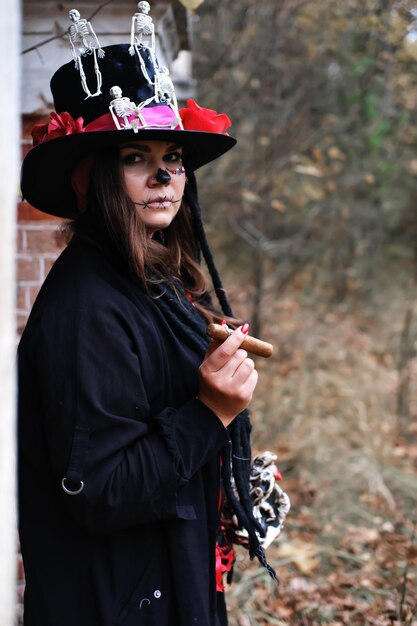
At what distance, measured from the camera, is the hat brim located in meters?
2.03

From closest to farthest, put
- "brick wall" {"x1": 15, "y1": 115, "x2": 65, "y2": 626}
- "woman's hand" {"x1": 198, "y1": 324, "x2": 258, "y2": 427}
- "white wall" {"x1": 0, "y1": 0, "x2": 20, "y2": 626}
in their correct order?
"white wall" {"x1": 0, "y1": 0, "x2": 20, "y2": 626}
"woman's hand" {"x1": 198, "y1": 324, "x2": 258, "y2": 427}
"brick wall" {"x1": 15, "y1": 115, "x2": 65, "y2": 626}

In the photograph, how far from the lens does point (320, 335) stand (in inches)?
342

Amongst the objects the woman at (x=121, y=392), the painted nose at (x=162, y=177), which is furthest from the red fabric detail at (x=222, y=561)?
the painted nose at (x=162, y=177)

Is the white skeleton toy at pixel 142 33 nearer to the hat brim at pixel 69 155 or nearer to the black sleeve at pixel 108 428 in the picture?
the hat brim at pixel 69 155

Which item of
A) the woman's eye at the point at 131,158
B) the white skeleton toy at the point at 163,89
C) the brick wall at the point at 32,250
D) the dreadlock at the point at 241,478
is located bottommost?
the dreadlock at the point at 241,478

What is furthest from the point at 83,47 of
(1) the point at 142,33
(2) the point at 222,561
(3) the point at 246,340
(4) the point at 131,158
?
(2) the point at 222,561

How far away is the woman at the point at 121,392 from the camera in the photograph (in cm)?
184

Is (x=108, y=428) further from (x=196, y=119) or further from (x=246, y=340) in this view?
(x=196, y=119)

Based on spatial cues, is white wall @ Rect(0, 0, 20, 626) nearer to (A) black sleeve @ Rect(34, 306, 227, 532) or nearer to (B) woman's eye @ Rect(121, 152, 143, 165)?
(A) black sleeve @ Rect(34, 306, 227, 532)

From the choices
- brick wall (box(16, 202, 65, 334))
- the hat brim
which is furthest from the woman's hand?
brick wall (box(16, 202, 65, 334))

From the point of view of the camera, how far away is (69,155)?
2.10m

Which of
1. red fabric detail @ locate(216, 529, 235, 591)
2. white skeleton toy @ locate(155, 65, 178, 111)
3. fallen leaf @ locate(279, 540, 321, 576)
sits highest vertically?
white skeleton toy @ locate(155, 65, 178, 111)

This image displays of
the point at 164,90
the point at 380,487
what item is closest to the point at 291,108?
the point at 380,487

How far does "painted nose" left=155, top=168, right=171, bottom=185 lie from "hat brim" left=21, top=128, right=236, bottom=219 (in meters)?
0.09
